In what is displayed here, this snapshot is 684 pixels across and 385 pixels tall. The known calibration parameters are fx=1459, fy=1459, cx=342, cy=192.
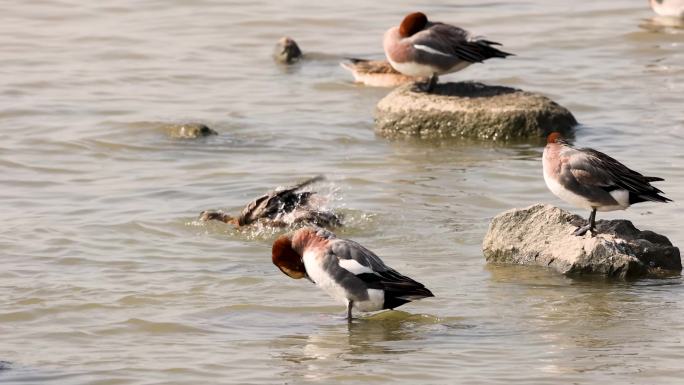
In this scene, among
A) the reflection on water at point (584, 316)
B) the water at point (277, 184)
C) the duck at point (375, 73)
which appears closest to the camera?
the reflection on water at point (584, 316)

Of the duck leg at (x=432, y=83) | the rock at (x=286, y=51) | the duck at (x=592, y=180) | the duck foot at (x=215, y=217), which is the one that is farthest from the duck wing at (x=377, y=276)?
the rock at (x=286, y=51)

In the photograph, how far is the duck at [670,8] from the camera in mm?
21516

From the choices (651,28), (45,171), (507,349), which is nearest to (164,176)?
(45,171)

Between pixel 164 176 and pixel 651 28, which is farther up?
pixel 651 28

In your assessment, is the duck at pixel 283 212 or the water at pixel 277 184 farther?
the duck at pixel 283 212

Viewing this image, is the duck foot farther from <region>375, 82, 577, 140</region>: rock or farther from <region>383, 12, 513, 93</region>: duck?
<region>383, 12, 513, 93</region>: duck

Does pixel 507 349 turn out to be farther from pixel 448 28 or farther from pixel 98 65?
pixel 98 65

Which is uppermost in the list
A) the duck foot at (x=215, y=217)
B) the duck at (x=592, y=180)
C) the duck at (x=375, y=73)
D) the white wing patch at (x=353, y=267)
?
the duck at (x=375, y=73)

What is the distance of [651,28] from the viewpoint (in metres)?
21.3

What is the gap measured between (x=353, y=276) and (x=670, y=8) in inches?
546

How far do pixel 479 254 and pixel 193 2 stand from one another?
13.6 m

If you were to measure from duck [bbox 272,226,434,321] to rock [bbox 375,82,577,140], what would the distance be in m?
6.32

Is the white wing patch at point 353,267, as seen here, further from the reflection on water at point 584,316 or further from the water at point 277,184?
the reflection on water at point 584,316

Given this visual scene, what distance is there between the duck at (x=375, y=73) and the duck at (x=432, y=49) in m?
2.27
